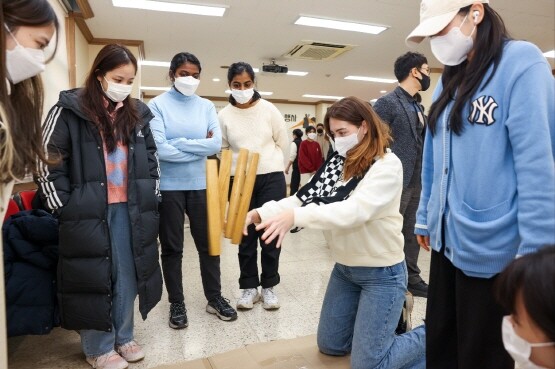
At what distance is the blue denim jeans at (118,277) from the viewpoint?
5.66ft

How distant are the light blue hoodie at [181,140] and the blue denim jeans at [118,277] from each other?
0.42 meters

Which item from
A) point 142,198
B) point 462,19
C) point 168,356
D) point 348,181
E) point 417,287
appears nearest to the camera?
point 462,19

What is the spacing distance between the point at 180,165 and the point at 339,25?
3816 millimetres

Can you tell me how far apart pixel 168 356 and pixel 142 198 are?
0.78 m

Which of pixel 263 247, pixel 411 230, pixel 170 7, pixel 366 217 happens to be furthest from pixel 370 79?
pixel 366 217

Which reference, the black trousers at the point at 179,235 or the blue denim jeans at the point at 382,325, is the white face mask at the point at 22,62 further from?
the blue denim jeans at the point at 382,325

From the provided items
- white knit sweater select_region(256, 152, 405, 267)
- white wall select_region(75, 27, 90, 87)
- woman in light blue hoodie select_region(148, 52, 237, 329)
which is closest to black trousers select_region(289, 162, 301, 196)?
white wall select_region(75, 27, 90, 87)

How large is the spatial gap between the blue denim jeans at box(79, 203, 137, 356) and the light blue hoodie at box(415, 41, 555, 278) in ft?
4.33

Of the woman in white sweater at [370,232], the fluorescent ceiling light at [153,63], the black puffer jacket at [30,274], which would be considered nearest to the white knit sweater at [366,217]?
the woman in white sweater at [370,232]

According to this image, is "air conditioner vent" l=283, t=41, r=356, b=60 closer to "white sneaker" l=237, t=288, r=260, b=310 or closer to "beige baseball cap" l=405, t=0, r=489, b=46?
"white sneaker" l=237, t=288, r=260, b=310

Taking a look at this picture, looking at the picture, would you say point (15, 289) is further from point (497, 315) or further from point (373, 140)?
point (497, 315)

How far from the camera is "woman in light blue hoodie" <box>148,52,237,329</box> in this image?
83.0 inches

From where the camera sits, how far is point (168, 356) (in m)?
1.86

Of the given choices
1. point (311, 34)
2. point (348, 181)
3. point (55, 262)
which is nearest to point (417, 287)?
point (348, 181)
